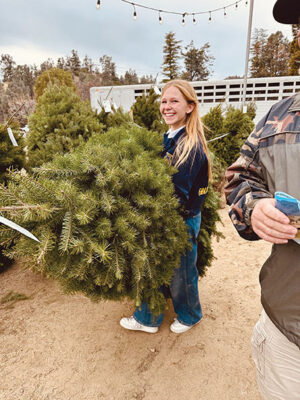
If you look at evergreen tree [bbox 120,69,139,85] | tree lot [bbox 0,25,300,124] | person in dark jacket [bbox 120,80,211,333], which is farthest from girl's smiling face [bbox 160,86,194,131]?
evergreen tree [bbox 120,69,139,85]

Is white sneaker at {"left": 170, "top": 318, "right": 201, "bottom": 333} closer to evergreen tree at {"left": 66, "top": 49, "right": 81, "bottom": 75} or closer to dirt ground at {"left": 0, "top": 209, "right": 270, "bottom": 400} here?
dirt ground at {"left": 0, "top": 209, "right": 270, "bottom": 400}

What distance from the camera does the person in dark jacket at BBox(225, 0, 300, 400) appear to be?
1.08 m

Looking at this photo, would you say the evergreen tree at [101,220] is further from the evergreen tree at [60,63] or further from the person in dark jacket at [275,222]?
the evergreen tree at [60,63]

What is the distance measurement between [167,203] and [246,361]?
1674mm

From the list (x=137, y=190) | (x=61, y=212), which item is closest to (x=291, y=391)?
(x=137, y=190)

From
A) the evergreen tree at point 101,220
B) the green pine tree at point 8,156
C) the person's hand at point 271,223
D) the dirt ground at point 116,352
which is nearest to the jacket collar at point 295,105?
the person's hand at point 271,223

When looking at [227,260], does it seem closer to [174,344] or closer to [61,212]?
[174,344]

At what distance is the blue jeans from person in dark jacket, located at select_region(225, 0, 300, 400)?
0.89m

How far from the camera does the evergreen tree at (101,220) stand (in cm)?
125

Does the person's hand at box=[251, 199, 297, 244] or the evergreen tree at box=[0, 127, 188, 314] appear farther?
the evergreen tree at box=[0, 127, 188, 314]

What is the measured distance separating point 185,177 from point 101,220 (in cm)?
85

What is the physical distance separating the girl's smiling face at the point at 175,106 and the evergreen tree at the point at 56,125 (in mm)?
1134

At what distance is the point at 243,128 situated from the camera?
21.2 ft

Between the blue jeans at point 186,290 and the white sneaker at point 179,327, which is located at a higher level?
the blue jeans at point 186,290
